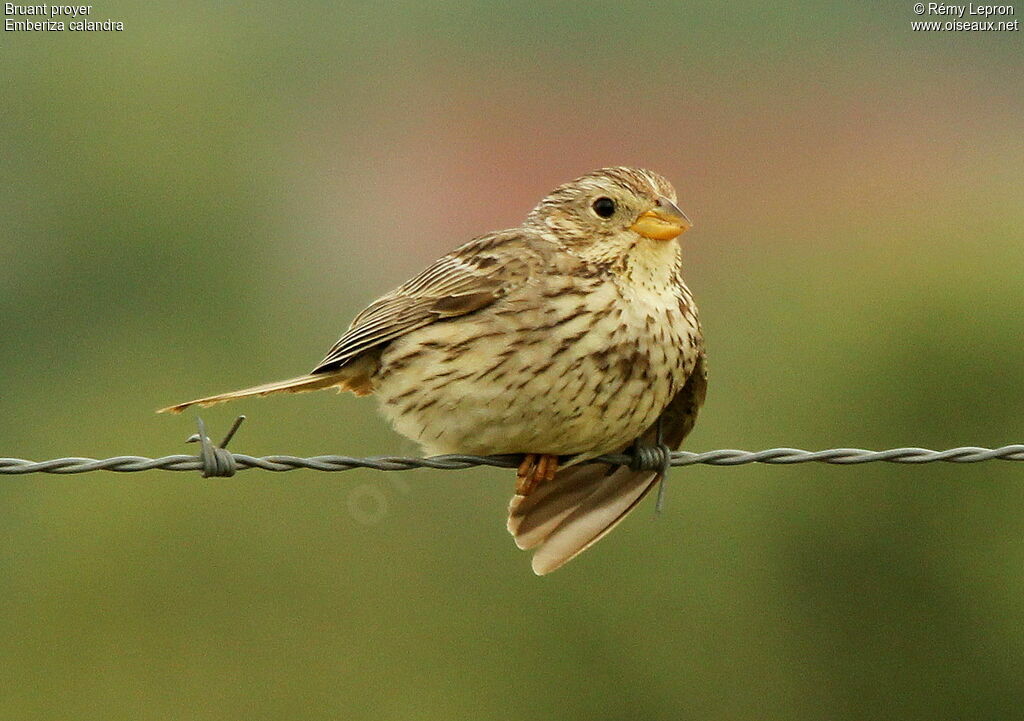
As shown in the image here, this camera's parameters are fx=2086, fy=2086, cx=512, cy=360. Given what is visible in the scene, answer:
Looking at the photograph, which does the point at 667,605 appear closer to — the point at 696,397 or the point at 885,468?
the point at 885,468

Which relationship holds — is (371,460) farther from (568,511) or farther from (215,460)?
(568,511)

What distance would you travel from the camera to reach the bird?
723cm

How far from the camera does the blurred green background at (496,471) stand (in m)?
27.1

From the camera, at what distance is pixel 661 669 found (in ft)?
90.1

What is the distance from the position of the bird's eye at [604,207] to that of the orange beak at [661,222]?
0.13 m

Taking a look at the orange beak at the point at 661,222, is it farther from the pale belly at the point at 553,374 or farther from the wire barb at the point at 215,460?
the wire barb at the point at 215,460

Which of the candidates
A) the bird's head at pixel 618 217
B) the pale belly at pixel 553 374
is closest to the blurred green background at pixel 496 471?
the bird's head at pixel 618 217

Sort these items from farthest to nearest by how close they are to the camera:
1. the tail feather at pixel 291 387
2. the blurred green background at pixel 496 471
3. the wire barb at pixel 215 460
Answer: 1. the blurred green background at pixel 496 471
2. the tail feather at pixel 291 387
3. the wire barb at pixel 215 460

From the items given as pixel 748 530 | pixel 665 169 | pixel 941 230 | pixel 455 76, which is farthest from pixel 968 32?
pixel 748 530

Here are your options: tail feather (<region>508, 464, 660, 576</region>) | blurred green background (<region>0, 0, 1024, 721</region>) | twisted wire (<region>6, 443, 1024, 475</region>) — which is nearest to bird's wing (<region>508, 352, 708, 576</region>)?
tail feather (<region>508, 464, 660, 576</region>)

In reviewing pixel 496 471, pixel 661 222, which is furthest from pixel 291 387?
pixel 496 471

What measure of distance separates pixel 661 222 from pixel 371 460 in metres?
1.56

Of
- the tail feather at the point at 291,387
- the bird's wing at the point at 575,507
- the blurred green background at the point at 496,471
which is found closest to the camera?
the tail feather at the point at 291,387

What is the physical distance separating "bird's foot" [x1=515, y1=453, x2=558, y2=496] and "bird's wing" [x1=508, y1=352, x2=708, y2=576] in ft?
0.80
